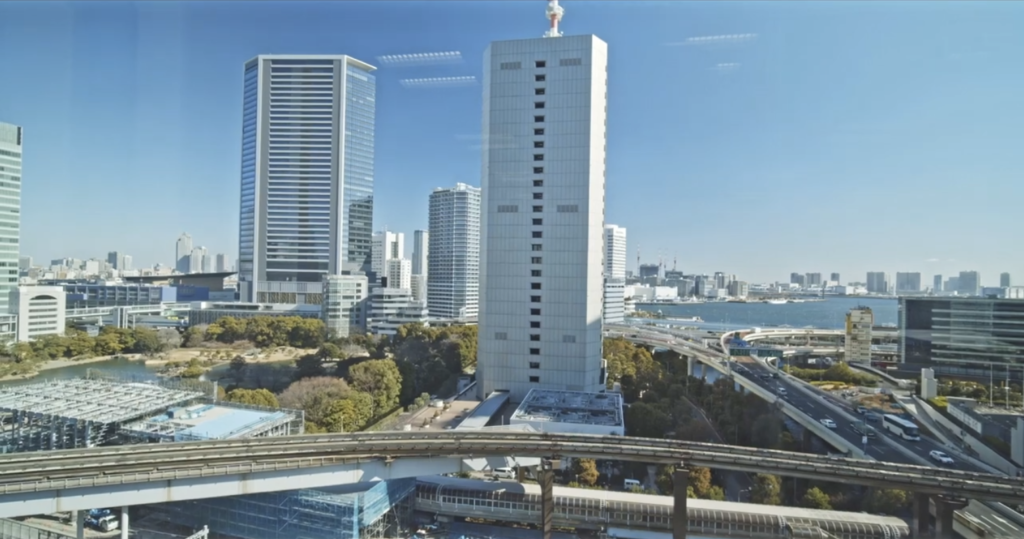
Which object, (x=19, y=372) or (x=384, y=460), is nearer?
(x=384, y=460)

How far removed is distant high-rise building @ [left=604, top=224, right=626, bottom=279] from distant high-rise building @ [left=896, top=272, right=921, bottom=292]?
37.3 ft

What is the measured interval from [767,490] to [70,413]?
7251 millimetres

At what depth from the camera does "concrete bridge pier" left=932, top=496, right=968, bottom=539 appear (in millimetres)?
3688

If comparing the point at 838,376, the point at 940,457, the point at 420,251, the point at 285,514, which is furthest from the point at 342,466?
the point at 420,251

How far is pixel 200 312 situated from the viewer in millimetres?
17516

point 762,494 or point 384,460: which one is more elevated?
point 384,460

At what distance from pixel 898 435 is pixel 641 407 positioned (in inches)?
122

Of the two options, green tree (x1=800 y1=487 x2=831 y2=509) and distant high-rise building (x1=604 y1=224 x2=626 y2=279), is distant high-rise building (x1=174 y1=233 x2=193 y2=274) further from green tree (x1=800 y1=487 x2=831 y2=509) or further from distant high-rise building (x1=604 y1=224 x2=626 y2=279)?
distant high-rise building (x1=604 y1=224 x2=626 y2=279)

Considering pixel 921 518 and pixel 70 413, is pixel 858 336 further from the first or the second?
pixel 70 413

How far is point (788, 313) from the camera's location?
1380 cm

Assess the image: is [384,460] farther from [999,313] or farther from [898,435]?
[999,313]

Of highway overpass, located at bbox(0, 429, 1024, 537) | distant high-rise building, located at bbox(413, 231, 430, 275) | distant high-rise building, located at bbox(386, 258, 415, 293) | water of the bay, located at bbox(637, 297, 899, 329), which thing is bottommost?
highway overpass, located at bbox(0, 429, 1024, 537)

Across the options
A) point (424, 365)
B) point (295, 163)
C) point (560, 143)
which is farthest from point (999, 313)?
point (295, 163)

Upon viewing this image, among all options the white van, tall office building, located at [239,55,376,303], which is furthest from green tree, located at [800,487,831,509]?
tall office building, located at [239,55,376,303]
